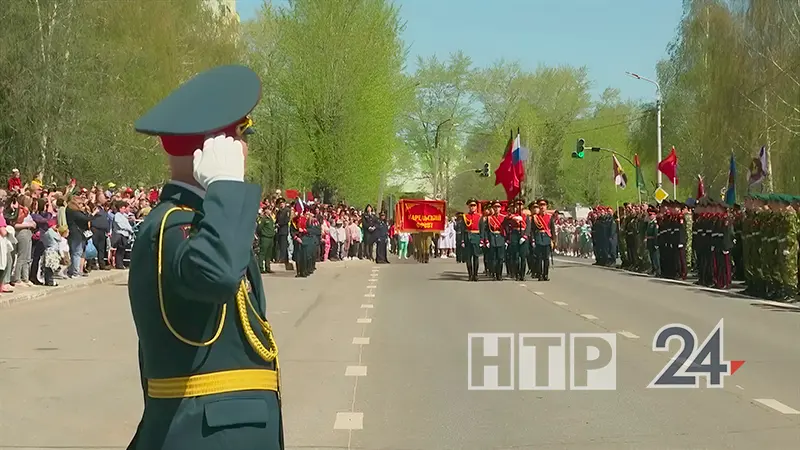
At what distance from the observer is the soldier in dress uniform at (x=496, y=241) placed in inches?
1073

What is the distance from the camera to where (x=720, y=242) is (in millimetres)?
24219

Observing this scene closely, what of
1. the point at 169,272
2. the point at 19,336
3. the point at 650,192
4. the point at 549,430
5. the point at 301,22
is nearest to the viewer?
the point at 169,272

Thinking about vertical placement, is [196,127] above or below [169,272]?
above

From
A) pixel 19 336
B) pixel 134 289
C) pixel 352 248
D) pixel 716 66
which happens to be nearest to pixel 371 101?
pixel 352 248

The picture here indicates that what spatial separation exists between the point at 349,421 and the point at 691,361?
488 centimetres

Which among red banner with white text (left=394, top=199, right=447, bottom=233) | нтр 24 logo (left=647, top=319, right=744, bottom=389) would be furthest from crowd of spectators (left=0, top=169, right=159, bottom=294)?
red banner with white text (left=394, top=199, right=447, bottom=233)

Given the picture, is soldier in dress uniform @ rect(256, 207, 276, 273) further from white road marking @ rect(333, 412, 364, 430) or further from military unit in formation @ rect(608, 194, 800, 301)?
white road marking @ rect(333, 412, 364, 430)

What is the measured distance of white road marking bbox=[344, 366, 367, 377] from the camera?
35.9 feet

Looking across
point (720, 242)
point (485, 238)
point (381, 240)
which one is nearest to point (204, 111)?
point (720, 242)

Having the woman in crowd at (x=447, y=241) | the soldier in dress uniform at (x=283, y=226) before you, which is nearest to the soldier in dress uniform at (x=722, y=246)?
the soldier in dress uniform at (x=283, y=226)

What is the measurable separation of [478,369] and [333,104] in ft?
136

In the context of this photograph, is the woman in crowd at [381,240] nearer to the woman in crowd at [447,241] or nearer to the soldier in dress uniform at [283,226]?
the woman in crowd at [447,241]

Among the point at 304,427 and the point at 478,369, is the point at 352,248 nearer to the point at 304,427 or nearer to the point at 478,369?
the point at 478,369

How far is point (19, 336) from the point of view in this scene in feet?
46.9
